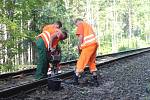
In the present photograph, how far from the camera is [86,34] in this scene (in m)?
8.61

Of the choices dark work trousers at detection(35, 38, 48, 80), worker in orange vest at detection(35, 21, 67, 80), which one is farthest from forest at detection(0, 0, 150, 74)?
dark work trousers at detection(35, 38, 48, 80)

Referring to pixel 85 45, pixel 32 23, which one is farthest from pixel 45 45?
pixel 32 23

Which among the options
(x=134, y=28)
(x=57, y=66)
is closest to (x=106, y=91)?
(x=57, y=66)

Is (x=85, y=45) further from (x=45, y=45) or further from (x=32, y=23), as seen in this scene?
(x=32, y=23)

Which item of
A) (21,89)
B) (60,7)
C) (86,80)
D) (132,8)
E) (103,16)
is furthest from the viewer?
(132,8)

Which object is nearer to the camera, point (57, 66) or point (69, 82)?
point (69, 82)

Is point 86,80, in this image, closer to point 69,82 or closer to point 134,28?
point 69,82

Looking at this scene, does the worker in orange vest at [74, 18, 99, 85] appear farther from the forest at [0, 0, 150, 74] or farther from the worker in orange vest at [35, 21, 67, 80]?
the forest at [0, 0, 150, 74]

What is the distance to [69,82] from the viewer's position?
8.87m

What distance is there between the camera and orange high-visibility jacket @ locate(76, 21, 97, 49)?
8.56m

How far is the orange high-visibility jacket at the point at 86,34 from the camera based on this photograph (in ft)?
28.1

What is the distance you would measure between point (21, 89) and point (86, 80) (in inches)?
104

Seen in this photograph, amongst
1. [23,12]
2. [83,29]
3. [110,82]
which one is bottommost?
[110,82]

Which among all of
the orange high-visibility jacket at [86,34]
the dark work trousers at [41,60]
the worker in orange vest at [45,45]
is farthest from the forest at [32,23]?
the orange high-visibility jacket at [86,34]
